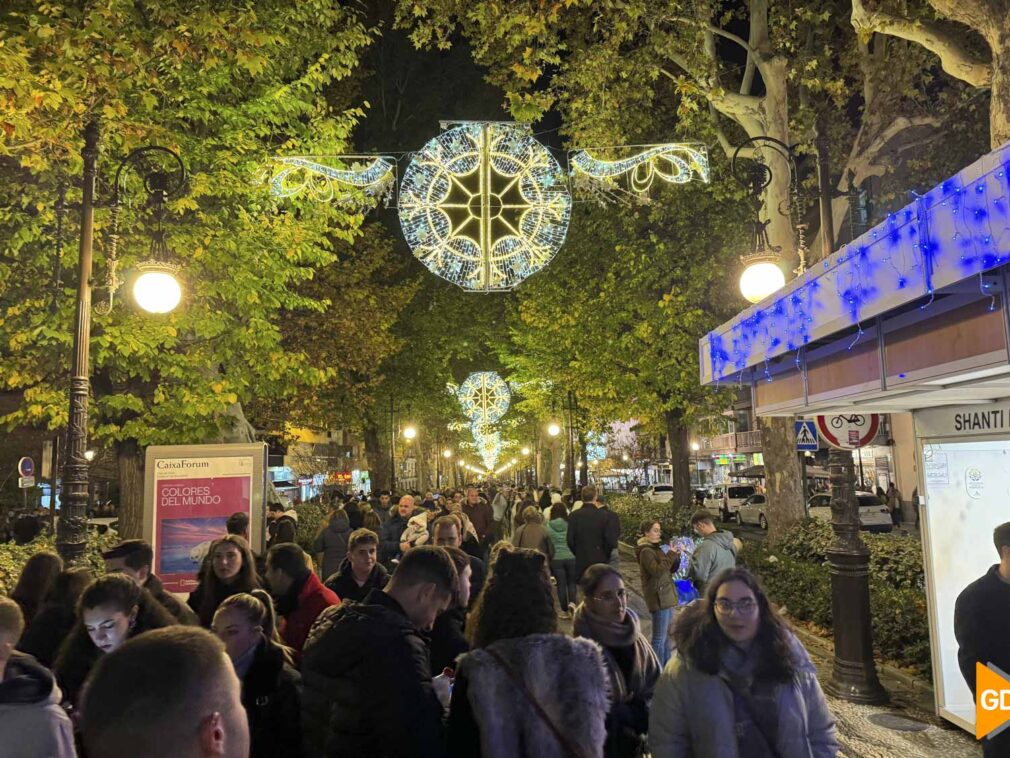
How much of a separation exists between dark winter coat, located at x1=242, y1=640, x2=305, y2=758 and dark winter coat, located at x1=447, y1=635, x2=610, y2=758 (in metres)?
0.95

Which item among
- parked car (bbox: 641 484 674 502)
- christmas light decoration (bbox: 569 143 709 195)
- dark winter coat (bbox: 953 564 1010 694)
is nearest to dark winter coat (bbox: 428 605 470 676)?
dark winter coat (bbox: 953 564 1010 694)

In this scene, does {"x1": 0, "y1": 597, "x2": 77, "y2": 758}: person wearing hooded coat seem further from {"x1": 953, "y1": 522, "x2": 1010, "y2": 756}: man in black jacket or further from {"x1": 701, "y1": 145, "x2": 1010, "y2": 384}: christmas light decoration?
{"x1": 953, "y1": 522, "x2": 1010, "y2": 756}: man in black jacket

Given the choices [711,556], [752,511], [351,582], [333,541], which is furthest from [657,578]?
[752,511]

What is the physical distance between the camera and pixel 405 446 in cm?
5875

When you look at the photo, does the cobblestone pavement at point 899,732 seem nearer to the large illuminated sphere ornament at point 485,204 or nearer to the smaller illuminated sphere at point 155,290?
the large illuminated sphere ornament at point 485,204

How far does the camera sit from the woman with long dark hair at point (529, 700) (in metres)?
2.67

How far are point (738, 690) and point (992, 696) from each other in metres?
2.67

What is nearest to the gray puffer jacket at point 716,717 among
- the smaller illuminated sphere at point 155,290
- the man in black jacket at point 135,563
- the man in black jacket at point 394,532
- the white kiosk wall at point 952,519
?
the man in black jacket at point 135,563

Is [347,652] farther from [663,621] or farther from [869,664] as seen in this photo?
[869,664]

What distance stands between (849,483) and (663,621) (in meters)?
2.55

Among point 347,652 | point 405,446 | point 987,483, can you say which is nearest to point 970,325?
point 987,483

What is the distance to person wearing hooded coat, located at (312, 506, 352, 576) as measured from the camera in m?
10.0

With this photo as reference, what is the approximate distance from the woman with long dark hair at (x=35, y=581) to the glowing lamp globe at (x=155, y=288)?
3.84 metres

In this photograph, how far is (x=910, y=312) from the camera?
493 cm
